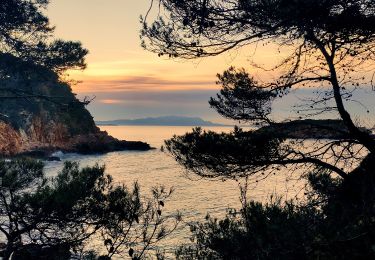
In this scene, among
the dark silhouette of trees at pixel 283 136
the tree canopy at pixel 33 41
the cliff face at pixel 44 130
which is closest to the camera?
the dark silhouette of trees at pixel 283 136

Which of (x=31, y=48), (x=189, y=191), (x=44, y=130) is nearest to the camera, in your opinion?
(x=31, y=48)

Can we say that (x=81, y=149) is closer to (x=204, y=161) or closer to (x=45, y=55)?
(x=45, y=55)

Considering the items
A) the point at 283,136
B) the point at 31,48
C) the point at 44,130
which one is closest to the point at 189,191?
the point at 31,48

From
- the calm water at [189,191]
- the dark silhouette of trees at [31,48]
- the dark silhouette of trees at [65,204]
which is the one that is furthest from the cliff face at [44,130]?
the dark silhouette of trees at [65,204]

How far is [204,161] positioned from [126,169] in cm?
3102

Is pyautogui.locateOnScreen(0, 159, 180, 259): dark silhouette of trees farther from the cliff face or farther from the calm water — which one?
the cliff face

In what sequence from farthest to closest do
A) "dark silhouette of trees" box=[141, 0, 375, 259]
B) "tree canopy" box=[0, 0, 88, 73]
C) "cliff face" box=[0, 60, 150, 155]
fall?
1. "cliff face" box=[0, 60, 150, 155]
2. "tree canopy" box=[0, 0, 88, 73]
3. "dark silhouette of trees" box=[141, 0, 375, 259]

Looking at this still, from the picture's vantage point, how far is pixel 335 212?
8.10 meters

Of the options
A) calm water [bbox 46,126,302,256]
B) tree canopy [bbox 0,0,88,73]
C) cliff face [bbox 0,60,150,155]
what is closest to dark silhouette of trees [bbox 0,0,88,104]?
tree canopy [bbox 0,0,88,73]

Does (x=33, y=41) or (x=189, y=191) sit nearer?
(x=33, y=41)

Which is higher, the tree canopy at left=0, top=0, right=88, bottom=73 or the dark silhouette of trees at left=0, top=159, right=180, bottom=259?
the tree canopy at left=0, top=0, right=88, bottom=73

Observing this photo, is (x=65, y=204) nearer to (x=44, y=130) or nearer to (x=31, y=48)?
(x=31, y=48)

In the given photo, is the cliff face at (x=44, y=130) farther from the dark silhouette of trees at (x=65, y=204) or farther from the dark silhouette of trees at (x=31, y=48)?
the dark silhouette of trees at (x=65, y=204)

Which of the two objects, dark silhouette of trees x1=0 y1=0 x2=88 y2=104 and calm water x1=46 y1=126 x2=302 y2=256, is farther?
calm water x1=46 y1=126 x2=302 y2=256
